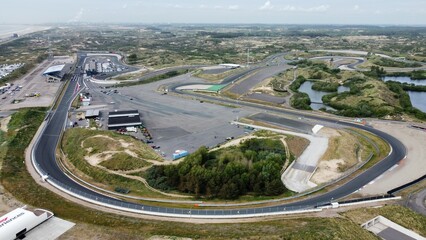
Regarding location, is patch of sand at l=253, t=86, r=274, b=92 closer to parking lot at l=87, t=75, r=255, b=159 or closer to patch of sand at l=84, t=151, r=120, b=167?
parking lot at l=87, t=75, r=255, b=159

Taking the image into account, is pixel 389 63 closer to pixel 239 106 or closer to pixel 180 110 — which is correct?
pixel 239 106

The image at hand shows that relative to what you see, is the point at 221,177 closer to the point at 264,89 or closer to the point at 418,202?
the point at 418,202

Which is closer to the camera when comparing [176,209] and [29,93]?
[176,209]

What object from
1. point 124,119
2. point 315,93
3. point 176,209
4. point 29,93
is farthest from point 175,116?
point 29,93

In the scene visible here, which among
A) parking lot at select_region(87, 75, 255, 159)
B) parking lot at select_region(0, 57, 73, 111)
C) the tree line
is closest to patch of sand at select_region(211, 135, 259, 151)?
parking lot at select_region(87, 75, 255, 159)

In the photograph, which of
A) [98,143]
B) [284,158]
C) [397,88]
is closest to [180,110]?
[98,143]

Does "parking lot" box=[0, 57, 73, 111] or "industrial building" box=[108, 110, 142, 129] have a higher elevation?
"industrial building" box=[108, 110, 142, 129]

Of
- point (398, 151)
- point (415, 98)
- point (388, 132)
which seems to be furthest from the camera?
point (415, 98)
